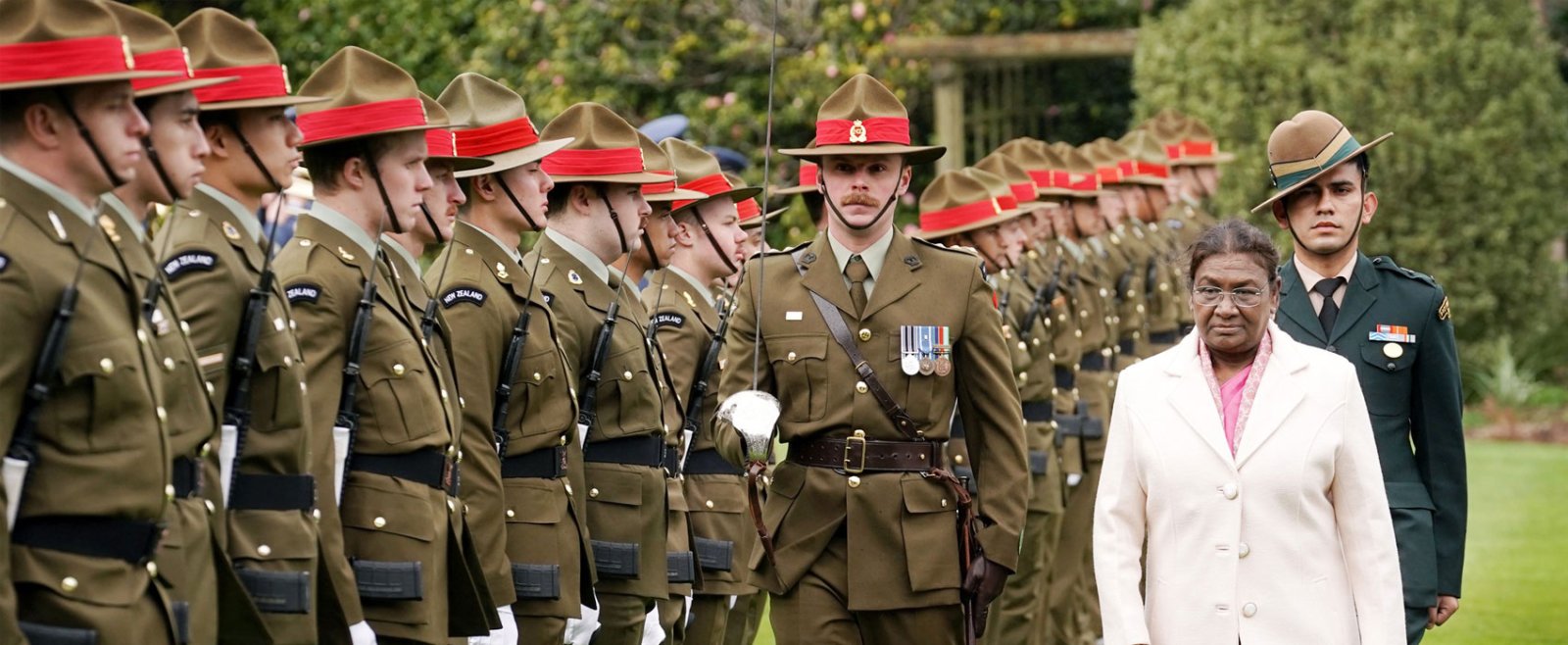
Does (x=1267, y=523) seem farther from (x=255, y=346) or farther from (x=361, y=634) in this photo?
(x=255, y=346)

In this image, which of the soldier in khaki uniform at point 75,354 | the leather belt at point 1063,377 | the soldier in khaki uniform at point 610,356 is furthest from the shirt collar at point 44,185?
the leather belt at point 1063,377

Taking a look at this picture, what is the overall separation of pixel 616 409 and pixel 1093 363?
6.92m

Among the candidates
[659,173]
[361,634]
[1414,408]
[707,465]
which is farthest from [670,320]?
[361,634]

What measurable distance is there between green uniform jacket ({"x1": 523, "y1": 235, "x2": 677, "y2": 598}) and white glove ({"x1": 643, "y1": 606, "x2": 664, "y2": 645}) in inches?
6.1

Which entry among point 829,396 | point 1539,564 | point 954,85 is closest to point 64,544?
point 829,396

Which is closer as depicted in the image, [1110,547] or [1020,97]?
[1110,547]

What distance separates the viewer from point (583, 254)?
815cm

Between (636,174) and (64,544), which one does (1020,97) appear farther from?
(64,544)

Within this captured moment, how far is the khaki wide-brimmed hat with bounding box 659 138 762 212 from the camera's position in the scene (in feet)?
31.6

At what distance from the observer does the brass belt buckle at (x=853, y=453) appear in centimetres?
779

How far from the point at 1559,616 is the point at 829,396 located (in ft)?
25.3

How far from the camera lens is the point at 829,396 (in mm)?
7820

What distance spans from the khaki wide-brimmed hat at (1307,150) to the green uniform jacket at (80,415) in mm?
4122

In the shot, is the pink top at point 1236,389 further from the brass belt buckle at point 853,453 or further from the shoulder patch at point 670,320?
the shoulder patch at point 670,320
